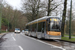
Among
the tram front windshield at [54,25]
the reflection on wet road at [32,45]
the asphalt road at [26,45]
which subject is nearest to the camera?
the asphalt road at [26,45]

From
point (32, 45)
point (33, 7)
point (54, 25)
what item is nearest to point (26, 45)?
point (32, 45)

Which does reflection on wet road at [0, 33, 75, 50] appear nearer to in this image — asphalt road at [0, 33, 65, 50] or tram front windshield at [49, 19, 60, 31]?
asphalt road at [0, 33, 65, 50]

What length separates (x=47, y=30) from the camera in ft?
56.6

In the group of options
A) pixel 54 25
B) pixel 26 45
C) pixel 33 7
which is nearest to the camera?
pixel 26 45

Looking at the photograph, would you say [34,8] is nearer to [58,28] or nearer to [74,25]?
[74,25]

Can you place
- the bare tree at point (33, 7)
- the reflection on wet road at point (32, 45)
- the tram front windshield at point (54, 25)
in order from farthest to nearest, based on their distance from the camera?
the bare tree at point (33, 7), the tram front windshield at point (54, 25), the reflection on wet road at point (32, 45)

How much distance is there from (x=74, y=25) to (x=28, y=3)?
60.5 feet

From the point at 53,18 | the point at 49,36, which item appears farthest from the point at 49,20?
the point at 49,36

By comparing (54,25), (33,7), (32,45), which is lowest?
(32,45)

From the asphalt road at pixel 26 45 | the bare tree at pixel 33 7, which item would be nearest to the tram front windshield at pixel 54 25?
the asphalt road at pixel 26 45

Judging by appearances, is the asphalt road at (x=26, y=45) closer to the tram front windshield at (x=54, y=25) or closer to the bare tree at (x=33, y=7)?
the tram front windshield at (x=54, y=25)

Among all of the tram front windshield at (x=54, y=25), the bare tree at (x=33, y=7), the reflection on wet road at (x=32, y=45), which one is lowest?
the reflection on wet road at (x=32, y=45)

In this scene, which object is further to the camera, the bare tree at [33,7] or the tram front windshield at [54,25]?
the bare tree at [33,7]

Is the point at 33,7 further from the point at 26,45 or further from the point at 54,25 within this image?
the point at 26,45
